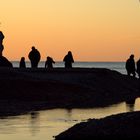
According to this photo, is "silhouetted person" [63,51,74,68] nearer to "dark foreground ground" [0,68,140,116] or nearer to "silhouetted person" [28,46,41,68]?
"silhouetted person" [28,46,41,68]

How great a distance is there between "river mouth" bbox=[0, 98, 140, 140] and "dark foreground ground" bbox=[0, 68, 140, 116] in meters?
1.53

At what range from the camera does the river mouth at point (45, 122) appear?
21.1 meters

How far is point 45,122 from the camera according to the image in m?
25.1

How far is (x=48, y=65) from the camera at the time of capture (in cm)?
5875

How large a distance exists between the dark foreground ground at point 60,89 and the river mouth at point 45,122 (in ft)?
5.02

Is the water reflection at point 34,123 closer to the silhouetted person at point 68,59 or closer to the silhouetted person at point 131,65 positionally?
the silhouetted person at point 131,65

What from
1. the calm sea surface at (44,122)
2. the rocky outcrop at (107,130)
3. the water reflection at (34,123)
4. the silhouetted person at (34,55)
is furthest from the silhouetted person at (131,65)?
the rocky outcrop at (107,130)

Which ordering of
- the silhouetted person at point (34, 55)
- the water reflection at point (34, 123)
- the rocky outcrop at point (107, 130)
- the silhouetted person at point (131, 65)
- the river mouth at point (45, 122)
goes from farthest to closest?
the silhouetted person at point (131, 65)
the silhouetted person at point (34, 55)
the water reflection at point (34, 123)
the river mouth at point (45, 122)
the rocky outcrop at point (107, 130)

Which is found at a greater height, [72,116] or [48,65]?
[48,65]

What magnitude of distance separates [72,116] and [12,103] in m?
6.13

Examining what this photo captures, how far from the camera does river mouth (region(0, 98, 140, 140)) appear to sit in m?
21.1

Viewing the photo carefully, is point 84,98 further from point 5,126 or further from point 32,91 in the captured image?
Answer: point 5,126

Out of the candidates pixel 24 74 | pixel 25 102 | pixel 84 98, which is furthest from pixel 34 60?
pixel 25 102

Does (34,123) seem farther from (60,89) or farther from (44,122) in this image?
(60,89)
